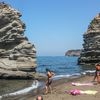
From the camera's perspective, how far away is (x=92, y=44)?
104 meters

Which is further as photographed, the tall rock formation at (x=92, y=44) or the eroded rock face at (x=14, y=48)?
the tall rock formation at (x=92, y=44)

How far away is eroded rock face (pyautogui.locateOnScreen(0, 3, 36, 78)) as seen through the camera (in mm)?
48969

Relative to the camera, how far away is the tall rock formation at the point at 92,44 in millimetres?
100812

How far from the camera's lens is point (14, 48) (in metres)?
51.8

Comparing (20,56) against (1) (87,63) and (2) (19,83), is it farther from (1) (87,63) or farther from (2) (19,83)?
(1) (87,63)

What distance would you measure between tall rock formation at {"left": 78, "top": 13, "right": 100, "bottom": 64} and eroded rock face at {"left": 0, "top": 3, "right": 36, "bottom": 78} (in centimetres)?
4959

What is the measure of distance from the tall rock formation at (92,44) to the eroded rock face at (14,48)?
49594mm

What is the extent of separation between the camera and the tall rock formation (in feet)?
331

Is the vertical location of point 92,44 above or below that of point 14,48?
above

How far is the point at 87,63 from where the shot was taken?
102750 millimetres

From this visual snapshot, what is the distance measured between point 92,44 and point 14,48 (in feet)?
180

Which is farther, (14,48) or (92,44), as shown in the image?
(92,44)

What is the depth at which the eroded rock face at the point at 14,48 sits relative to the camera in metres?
49.0

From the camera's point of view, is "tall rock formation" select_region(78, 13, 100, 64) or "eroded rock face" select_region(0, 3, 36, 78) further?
"tall rock formation" select_region(78, 13, 100, 64)
